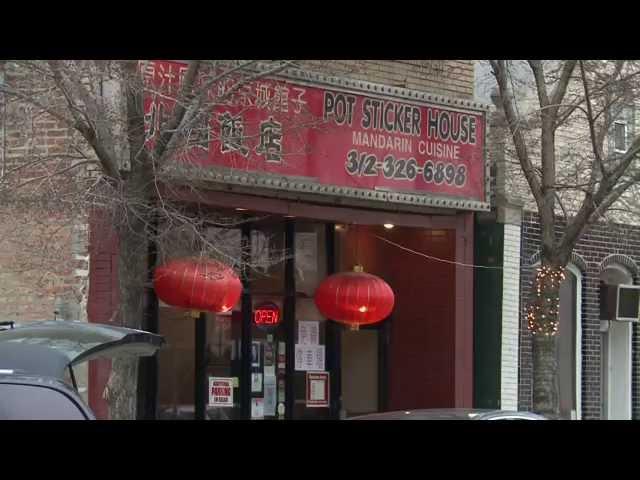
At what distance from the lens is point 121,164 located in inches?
407

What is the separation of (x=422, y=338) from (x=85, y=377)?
5706 mm

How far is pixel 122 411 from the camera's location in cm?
953

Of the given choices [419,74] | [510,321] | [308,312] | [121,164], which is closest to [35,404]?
[121,164]

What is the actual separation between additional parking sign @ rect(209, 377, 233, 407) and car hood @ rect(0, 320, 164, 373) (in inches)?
288

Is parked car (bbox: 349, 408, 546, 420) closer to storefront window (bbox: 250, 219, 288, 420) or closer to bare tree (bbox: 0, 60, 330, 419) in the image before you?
bare tree (bbox: 0, 60, 330, 419)

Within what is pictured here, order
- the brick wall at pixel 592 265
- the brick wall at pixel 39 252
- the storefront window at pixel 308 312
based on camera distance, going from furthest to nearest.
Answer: the brick wall at pixel 592 265 < the storefront window at pixel 308 312 < the brick wall at pixel 39 252

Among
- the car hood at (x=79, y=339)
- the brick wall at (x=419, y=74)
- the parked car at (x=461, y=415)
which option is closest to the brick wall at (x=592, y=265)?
the brick wall at (x=419, y=74)

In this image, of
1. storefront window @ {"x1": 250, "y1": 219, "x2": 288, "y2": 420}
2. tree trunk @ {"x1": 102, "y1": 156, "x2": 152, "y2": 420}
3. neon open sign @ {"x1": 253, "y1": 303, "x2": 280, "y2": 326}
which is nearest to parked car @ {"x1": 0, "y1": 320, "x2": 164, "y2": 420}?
tree trunk @ {"x1": 102, "y1": 156, "x2": 152, "y2": 420}

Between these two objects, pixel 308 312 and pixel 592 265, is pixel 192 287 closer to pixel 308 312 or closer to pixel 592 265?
pixel 308 312

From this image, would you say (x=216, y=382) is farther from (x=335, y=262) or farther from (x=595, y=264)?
(x=595, y=264)

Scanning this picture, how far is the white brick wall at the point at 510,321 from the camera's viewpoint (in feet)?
50.6

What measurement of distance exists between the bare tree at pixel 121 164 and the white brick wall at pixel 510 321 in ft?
19.6

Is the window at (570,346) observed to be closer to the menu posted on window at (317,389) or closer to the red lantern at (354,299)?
the menu posted on window at (317,389)
